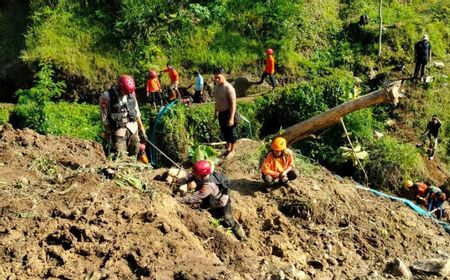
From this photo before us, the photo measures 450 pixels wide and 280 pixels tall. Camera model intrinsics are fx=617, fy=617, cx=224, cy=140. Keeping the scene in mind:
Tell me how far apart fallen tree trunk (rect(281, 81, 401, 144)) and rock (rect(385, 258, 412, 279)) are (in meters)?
3.19

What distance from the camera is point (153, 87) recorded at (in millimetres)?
14297

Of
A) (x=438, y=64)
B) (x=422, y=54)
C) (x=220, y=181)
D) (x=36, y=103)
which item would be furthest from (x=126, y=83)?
(x=438, y=64)

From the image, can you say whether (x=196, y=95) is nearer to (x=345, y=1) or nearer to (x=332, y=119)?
(x=332, y=119)

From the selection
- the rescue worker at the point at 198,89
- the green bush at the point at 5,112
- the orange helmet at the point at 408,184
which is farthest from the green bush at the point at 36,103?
the orange helmet at the point at 408,184

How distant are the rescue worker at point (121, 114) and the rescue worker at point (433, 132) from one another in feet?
25.8

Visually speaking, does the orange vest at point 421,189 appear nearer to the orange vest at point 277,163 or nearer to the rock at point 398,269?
the orange vest at point 277,163

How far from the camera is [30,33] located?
15711 mm

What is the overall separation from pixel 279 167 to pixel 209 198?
5.77 ft

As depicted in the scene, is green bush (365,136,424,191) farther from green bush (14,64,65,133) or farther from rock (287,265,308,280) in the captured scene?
green bush (14,64,65,133)

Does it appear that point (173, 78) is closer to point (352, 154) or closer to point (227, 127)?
point (352, 154)

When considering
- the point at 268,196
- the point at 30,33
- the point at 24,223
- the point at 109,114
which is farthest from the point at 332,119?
the point at 30,33

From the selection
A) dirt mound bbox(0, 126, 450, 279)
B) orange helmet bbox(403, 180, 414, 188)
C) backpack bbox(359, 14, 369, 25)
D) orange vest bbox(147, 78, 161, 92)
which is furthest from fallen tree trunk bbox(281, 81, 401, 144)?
backpack bbox(359, 14, 369, 25)

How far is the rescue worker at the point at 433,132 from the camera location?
13.9 m

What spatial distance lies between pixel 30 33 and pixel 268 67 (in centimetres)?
611
